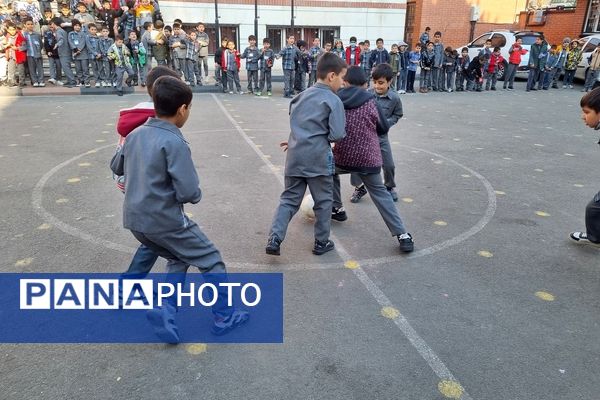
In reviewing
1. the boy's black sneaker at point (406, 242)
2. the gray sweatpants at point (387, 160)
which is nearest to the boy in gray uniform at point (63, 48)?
the gray sweatpants at point (387, 160)

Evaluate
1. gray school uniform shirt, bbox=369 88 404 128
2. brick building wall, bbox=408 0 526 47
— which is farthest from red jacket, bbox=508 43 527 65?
gray school uniform shirt, bbox=369 88 404 128

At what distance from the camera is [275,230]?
3855 millimetres

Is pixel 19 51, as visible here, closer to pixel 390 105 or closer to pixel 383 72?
pixel 390 105

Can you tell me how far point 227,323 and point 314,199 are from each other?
141cm

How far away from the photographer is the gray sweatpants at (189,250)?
2.59 m

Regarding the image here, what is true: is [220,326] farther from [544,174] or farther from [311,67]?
[311,67]

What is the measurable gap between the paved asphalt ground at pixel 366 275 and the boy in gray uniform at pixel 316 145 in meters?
0.36

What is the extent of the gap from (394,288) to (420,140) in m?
5.67

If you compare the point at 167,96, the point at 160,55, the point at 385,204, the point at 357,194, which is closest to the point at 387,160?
the point at 357,194

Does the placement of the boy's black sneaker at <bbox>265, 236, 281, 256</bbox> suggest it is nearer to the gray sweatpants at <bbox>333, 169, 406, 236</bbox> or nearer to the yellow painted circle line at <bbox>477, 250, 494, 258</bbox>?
the gray sweatpants at <bbox>333, 169, 406, 236</bbox>

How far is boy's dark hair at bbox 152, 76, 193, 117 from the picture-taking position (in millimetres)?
2465

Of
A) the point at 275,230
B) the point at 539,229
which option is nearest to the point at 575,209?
the point at 539,229

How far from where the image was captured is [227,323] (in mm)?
2854

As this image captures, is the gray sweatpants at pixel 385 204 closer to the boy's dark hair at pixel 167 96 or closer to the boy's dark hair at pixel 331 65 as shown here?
the boy's dark hair at pixel 331 65
